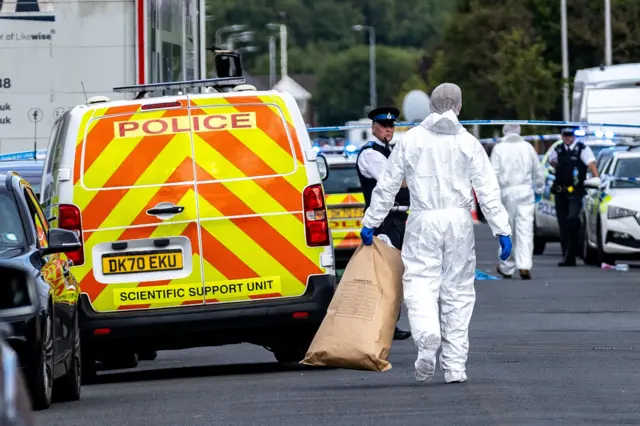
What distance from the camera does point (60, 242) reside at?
10594 millimetres

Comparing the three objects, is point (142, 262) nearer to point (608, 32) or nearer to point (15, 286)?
point (15, 286)

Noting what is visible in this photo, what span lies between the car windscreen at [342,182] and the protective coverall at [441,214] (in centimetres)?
1246

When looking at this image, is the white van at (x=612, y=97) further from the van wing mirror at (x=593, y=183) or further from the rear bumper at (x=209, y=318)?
the rear bumper at (x=209, y=318)

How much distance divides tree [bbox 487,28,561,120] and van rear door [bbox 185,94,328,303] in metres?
51.6

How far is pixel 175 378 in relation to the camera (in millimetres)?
12688

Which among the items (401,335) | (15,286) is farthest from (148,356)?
(15,286)

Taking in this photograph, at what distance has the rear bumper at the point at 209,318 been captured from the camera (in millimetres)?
12000

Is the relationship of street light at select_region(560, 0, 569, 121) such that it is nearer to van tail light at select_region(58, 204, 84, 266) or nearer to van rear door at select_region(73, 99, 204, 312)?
van rear door at select_region(73, 99, 204, 312)

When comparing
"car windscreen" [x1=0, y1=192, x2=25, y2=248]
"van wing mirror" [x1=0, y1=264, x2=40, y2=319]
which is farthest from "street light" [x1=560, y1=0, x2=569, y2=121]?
"van wing mirror" [x1=0, y1=264, x2=40, y2=319]

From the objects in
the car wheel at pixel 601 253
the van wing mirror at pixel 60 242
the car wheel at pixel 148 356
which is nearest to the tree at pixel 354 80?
the car wheel at pixel 601 253

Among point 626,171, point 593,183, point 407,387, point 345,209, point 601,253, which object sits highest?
point 626,171

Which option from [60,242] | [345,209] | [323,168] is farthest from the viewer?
[345,209]

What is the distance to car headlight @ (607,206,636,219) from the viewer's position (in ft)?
80.6

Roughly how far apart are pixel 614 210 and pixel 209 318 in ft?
44.1
